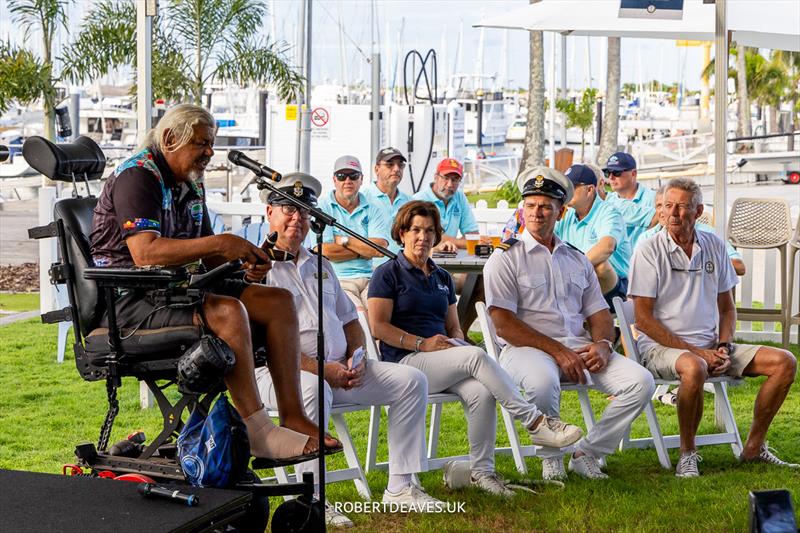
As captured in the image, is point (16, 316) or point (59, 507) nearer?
point (59, 507)

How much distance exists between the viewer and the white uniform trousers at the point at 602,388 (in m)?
5.57

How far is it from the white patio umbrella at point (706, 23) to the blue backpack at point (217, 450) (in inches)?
145

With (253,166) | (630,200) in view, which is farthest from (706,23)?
(253,166)

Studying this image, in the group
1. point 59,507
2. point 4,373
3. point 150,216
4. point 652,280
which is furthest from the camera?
point 4,373

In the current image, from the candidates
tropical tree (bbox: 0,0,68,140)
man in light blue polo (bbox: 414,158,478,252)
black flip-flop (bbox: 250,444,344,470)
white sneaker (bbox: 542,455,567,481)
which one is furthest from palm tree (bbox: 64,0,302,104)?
black flip-flop (bbox: 250,444,344,470)

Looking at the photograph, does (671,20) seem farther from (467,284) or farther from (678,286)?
(678,286)

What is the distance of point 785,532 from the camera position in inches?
93.4

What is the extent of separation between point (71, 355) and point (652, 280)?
4620mm

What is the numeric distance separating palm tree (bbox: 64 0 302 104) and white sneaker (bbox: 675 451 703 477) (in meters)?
10.3

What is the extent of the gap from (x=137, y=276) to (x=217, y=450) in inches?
27.6

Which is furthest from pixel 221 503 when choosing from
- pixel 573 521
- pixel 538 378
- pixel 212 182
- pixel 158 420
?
pixel 212 182

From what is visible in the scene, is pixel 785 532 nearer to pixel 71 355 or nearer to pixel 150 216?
pixel 150 216

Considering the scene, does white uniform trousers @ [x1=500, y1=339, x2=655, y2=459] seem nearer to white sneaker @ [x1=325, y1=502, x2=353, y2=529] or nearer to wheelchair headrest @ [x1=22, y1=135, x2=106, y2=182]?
white sneaker @ [x1=325, y1=502, x2=353, y2=529]

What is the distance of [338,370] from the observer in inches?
204
